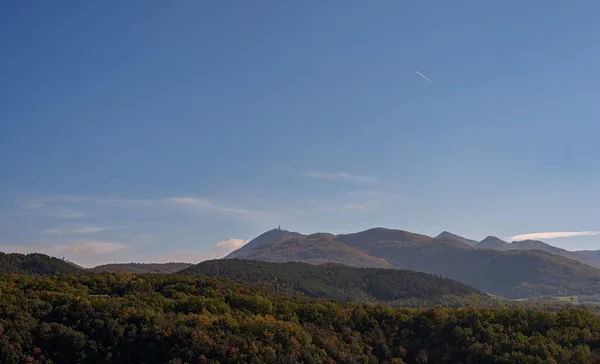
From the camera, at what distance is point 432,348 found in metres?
43.2

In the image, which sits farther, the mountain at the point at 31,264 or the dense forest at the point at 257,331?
the mountain at the point at 31,264

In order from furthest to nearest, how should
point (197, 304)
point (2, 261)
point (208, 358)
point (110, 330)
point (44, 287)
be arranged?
point (2, 261), point (44, 287), point (197, 304), point (110, 330), point (208, 358)

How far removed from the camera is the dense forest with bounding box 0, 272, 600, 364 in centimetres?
3553

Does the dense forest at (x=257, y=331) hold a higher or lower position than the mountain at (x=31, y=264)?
lower

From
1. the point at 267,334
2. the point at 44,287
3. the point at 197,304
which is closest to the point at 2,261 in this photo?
the point at 44,287

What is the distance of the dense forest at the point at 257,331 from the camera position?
35.5 metres

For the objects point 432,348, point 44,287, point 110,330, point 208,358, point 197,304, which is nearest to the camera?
point 208,358

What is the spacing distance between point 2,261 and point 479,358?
17583cm

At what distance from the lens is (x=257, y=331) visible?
126ft

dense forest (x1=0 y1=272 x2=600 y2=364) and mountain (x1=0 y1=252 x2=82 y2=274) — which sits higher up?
mountain (x1=0 y1=252 x2=82 y2=274)

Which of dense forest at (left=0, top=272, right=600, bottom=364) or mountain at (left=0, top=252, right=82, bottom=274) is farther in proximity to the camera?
mountain at (left=0, top=252, right=82, bottom=274)

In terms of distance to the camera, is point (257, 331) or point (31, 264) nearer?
point (257, 331)

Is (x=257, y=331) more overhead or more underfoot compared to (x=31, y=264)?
more underfoot

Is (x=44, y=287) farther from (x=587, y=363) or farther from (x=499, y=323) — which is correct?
(x=587, y=363)
